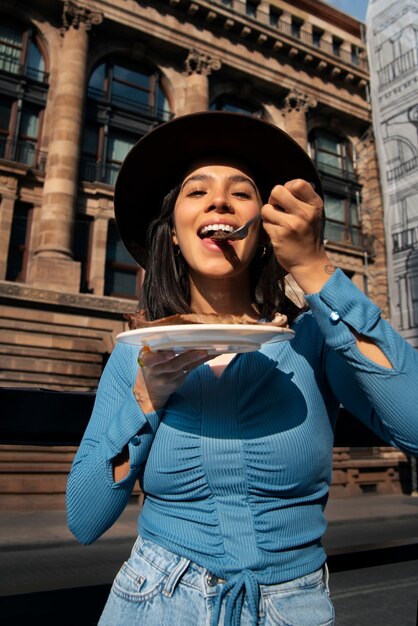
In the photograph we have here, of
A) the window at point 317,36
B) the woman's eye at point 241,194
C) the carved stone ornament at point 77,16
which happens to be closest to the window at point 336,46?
the window at point 317,36

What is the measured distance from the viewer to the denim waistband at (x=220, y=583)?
1.18 m

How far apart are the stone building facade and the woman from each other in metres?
13.8

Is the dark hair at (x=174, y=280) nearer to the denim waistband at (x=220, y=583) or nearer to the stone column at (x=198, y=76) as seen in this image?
the denim waistband at (x=220, y=583)

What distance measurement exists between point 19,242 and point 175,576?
1776 cm

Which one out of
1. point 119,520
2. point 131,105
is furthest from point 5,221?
point 119,520

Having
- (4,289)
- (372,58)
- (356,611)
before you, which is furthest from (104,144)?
(356,611)

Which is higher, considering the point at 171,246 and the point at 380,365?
the point at 171,246

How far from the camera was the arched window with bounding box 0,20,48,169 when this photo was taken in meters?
17.9

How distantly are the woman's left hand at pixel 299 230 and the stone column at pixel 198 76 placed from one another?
2125 cm

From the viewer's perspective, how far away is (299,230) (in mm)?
1220

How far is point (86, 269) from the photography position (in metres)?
18.2

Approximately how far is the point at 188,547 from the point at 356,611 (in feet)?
17.5

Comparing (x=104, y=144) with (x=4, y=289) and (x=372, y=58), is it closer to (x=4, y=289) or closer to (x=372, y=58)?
(x=4, y=289)

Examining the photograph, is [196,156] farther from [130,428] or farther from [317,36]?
[317,36]
